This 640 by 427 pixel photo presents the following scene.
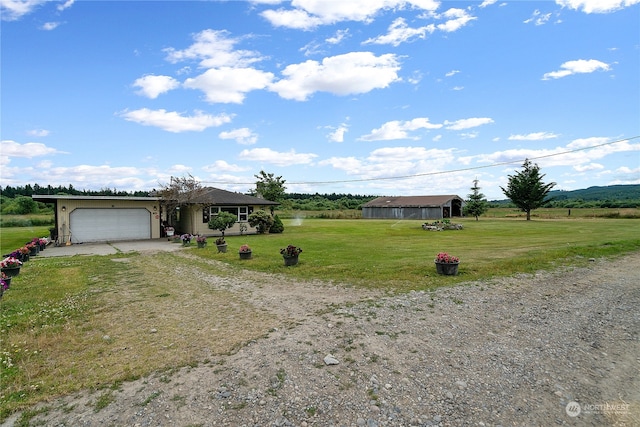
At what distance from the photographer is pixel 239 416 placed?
2887mm

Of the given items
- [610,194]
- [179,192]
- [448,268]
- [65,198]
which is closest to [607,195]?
[610,194]

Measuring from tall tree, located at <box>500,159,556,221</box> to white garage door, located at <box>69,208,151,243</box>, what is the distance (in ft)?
129

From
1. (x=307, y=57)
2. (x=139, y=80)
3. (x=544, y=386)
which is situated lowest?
(x=544, y=386)

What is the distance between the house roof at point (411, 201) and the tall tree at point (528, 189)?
936 centimetres

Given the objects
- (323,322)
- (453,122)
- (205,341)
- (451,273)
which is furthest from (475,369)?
(453,122)

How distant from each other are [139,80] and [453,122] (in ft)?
72.3

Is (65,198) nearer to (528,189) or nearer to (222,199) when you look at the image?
(222,199)

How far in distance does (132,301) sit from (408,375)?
5.68 m

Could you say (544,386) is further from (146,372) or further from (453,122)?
(453,122)

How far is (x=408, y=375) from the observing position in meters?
3.57

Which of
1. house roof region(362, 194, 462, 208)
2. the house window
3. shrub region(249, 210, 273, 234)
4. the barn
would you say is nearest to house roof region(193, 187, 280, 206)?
the house window

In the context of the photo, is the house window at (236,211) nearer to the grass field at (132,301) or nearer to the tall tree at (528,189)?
the grass field at (132,301)

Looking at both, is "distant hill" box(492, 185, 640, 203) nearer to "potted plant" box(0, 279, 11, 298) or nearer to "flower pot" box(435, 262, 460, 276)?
"flower pot" box(435, 262, 460, 276)

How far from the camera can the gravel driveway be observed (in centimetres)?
290
